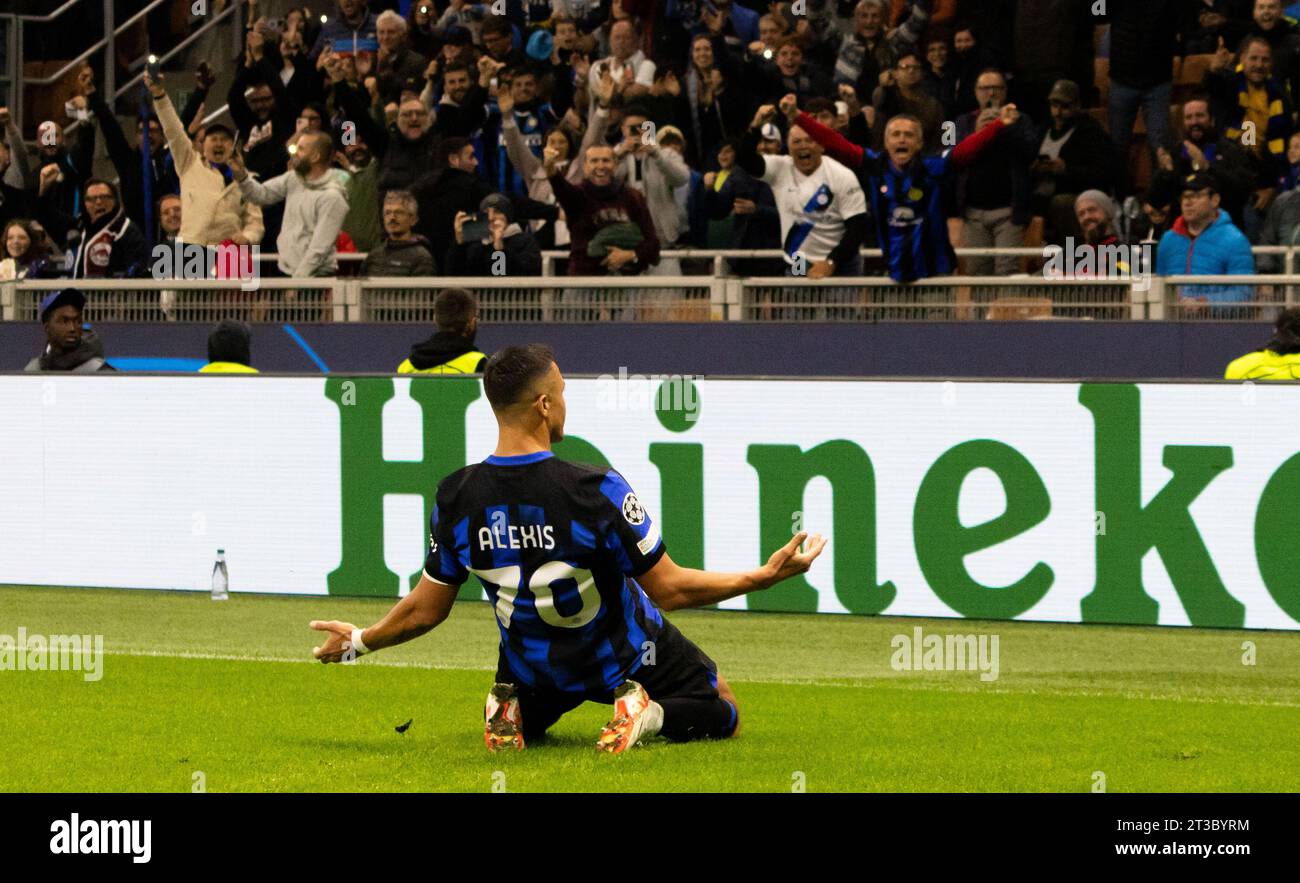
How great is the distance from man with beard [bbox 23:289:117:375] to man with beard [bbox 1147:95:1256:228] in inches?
299

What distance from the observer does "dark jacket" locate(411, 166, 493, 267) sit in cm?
1705

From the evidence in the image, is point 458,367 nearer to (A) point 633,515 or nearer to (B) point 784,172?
(B) point 784,172

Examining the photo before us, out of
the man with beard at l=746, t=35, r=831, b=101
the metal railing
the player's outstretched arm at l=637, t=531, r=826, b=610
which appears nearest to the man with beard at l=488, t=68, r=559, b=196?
the man with beard at l=746, t=35, r=831, b=101

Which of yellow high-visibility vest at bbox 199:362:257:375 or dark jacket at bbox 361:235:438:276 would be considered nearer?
yellow high-visibility vest at bbox 199:362:257:375

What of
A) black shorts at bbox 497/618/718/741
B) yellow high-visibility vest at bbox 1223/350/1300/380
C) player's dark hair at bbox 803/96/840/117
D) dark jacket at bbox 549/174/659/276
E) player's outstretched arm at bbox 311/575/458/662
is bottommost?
black shorts at bbox 497/618/718/741

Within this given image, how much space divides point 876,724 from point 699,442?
12.8ft

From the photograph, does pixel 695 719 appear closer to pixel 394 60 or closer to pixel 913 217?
pixel 913 217

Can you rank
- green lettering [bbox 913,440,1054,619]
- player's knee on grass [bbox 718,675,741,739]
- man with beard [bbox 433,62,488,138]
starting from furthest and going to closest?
man with beard [bbox 433,62,488,138]
green lettering [bbox 913,440,1054,619]
player's knee on grass [bbox 718,675,741,739]

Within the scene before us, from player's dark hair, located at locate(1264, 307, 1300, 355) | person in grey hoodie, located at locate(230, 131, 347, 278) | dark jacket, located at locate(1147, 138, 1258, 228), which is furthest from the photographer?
person in grey hoodie, located at locate(230, 131, 347, 278)

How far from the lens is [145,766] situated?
740 cm

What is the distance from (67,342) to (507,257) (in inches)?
148

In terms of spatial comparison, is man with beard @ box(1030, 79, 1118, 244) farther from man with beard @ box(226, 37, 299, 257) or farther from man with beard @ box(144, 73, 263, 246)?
man with beard @ box(226, 37, 299, 257)

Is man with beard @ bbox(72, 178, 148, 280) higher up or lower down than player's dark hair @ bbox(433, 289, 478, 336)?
higher up

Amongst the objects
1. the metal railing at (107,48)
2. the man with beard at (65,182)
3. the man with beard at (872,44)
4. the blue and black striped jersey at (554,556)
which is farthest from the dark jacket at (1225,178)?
the metal railing at (107,48)
